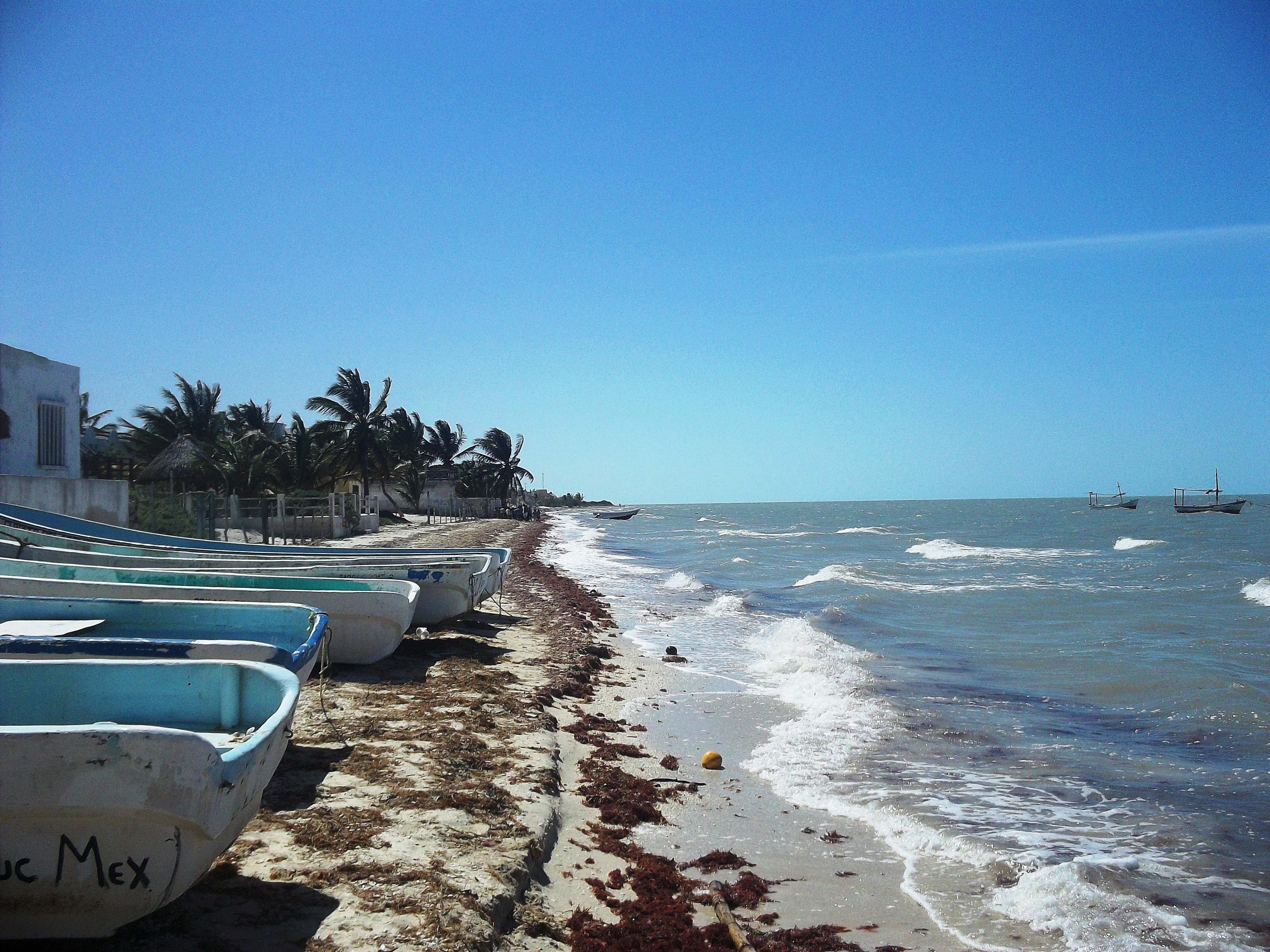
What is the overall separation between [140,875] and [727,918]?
2.92 metres

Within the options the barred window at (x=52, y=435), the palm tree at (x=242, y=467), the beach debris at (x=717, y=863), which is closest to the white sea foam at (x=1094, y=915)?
the beach debris at (x=717, y=863)

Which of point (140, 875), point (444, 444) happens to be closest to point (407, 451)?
point (444, 444)

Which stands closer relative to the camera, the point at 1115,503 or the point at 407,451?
the point at 407,451

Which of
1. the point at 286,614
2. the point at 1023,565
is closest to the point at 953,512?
the point at 1023,565

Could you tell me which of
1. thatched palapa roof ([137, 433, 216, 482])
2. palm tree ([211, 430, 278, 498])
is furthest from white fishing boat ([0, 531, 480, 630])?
thatched palapa roof ([137, 433, 216, 482])

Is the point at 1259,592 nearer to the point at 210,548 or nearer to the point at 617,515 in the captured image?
the point at 210,548

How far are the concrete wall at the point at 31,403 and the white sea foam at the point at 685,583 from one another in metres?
15.3

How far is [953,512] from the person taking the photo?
12712cm

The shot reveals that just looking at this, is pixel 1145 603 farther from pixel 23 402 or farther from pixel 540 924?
pixel 23 402

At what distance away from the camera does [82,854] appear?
10.3 feet

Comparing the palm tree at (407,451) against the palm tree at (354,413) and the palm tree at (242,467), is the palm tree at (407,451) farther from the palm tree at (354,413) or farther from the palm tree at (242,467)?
the palm tree at (242,467)

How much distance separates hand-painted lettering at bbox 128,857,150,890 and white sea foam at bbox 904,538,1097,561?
116ft

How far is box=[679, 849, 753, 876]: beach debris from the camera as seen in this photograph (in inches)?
218

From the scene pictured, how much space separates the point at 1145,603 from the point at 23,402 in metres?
25.5
